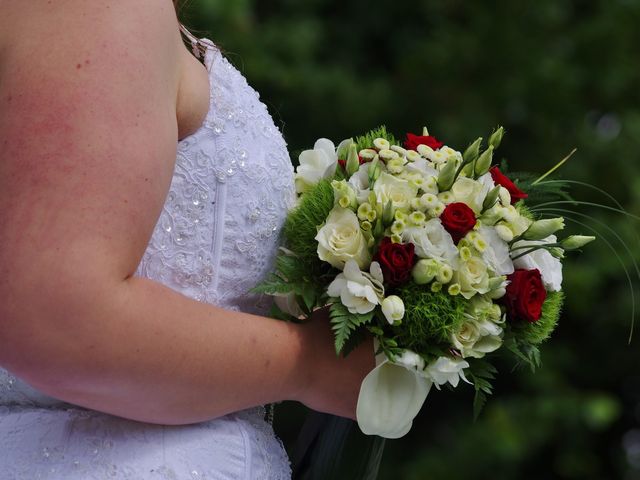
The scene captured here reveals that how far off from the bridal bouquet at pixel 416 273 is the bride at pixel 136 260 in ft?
0.18

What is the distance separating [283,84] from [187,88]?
393cm

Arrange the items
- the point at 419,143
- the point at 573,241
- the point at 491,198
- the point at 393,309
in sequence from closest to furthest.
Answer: the point at 393,309, the point at 491,198, the point at 573,241, the point at 419,143

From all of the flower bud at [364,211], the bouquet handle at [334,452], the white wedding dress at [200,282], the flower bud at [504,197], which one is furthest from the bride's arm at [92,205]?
the flower bud at [504,197]

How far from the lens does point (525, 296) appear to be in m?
1.57

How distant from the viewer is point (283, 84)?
208 inches

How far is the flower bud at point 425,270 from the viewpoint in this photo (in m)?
1.51

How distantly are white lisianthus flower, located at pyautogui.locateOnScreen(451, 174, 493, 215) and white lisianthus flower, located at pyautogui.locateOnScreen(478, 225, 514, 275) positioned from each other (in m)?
0.04

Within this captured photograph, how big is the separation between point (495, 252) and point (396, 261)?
7.2 inches

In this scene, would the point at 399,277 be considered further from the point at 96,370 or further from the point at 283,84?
the point at 283,84

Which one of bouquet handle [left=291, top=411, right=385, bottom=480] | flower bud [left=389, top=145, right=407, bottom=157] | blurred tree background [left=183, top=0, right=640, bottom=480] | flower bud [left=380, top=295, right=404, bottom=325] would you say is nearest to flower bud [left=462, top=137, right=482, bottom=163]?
flower bud [left=389, top=145, right=407, bottom=157]

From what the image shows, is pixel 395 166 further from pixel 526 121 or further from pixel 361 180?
pixel 526 121

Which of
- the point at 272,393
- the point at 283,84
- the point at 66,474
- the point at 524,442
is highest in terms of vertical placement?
the point at 272,393

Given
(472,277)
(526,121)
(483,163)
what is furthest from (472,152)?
(526,121)

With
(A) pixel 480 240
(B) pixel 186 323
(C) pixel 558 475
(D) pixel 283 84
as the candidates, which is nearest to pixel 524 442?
(C) pixel 558 475
